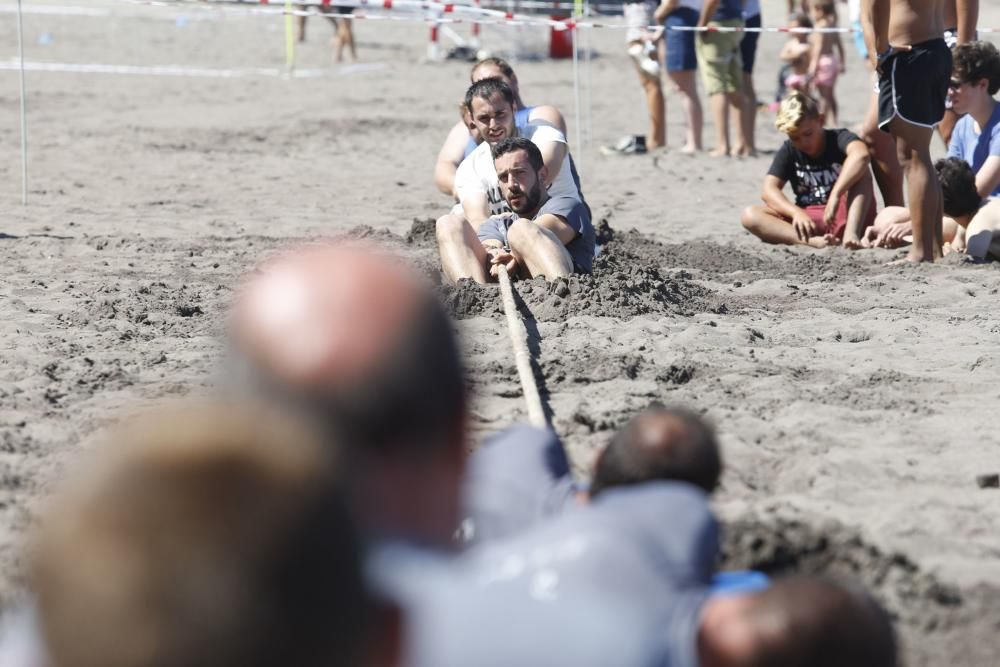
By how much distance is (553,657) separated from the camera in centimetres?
166

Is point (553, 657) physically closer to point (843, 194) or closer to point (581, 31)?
point (843, 194)

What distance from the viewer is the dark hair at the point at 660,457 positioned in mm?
2684

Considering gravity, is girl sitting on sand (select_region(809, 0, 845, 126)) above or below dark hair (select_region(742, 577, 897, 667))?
above

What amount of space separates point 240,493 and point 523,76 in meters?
18.1

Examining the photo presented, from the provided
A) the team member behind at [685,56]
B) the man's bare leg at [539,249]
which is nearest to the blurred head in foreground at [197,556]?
the man's bare leg at [539,249]

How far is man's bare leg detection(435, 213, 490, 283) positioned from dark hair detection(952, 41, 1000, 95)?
2.93 m

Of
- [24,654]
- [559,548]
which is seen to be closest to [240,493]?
[24,654]

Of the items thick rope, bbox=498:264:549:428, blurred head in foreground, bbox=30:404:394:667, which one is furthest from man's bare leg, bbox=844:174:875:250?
blurred head in foreground, bbox=30:404:394:667

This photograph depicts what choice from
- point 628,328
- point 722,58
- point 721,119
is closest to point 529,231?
point 628,328

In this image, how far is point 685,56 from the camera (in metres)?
11.7

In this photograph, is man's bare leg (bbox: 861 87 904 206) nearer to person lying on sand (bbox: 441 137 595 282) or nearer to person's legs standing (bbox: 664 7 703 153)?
person lying on sand (bbox: 441 137 595 282)

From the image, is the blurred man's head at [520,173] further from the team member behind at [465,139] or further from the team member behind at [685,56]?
the team member behind at [685,56]

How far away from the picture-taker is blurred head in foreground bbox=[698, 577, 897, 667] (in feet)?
6.33

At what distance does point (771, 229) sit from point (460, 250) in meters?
2.45
